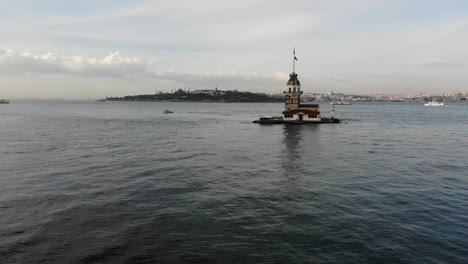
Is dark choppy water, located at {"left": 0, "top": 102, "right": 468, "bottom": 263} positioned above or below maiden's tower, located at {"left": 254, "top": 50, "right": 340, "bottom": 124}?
below

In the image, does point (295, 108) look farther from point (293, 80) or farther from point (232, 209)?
point (232, 209)

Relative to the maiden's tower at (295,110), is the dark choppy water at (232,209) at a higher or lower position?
lower

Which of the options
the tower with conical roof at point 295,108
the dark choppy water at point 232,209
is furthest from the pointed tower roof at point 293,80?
the dark choppy water at point 232,209

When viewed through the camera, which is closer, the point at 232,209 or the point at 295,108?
the point at 232,209

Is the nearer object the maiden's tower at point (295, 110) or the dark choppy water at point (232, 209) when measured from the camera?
the dark choppy water at point (232, 209)

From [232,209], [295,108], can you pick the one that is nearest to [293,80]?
[295,108]

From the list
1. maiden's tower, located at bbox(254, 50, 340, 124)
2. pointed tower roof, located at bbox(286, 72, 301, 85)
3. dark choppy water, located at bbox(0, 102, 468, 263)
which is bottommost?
dark choppy water, located at bbox(0, 102, 468, 263)

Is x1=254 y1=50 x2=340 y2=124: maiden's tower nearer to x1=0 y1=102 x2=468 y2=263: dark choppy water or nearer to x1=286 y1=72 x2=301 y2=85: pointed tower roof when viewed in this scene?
x1=286 y1=72 x2=301 y2=85: pointed tower roof

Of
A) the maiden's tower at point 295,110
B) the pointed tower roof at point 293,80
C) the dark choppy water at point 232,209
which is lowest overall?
the dark choppy water at point 232,209

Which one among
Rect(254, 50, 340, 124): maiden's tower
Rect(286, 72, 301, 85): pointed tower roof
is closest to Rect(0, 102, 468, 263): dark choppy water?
Rect(254, 50, 340, 124): maiden's tower

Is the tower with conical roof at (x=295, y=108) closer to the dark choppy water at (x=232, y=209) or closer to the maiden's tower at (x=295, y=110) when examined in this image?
the maiden's tower at (x=295, y=110)

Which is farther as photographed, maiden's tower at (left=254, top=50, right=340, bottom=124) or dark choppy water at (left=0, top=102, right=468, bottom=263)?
maiden's tower at (left=254, top=50, right=340, bottom=124)

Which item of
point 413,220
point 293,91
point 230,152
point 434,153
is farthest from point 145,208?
point 293,91

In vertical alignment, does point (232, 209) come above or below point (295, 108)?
below
